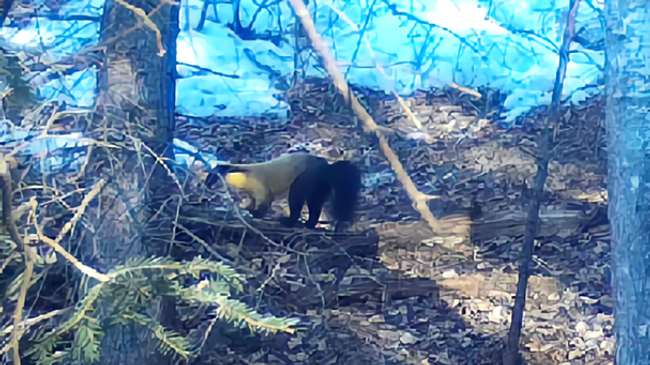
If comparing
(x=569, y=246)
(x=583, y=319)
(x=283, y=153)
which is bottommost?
(x=583, y=319)

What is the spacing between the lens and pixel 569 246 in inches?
45.4

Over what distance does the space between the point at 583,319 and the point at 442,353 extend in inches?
13.8

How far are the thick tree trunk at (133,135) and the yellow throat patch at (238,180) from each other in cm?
14

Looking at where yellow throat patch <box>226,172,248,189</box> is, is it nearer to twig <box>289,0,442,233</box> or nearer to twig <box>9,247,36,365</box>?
twig <box>289,0,442,233</box>

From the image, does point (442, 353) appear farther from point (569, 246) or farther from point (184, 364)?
point (184, 364)

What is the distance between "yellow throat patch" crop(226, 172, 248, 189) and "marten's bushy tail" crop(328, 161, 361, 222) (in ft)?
0.66

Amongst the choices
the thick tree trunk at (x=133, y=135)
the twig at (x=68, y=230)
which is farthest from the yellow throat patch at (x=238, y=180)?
the twig at (x=68, y=230)

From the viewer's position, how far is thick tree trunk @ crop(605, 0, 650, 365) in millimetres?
1126

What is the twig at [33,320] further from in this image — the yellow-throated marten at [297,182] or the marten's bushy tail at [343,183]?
the marten's bushy tail at [343,183]

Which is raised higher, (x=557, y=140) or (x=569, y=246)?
(x=557, y=140)

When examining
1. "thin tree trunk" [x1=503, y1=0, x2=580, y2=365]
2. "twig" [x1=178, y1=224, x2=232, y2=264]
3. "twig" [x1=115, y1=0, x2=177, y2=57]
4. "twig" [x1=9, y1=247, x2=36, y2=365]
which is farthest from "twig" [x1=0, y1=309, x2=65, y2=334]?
"thin tree trunk" [x1=503, y1=0, x2=580, y2=365]

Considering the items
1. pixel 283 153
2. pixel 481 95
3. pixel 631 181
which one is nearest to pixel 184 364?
pixel 283 153

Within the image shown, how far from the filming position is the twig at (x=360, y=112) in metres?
1.11

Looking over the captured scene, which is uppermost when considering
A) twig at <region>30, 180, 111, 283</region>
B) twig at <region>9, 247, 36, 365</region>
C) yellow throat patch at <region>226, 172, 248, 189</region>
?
yellow throat patch at <region>226, 172, 248, 189</region>
